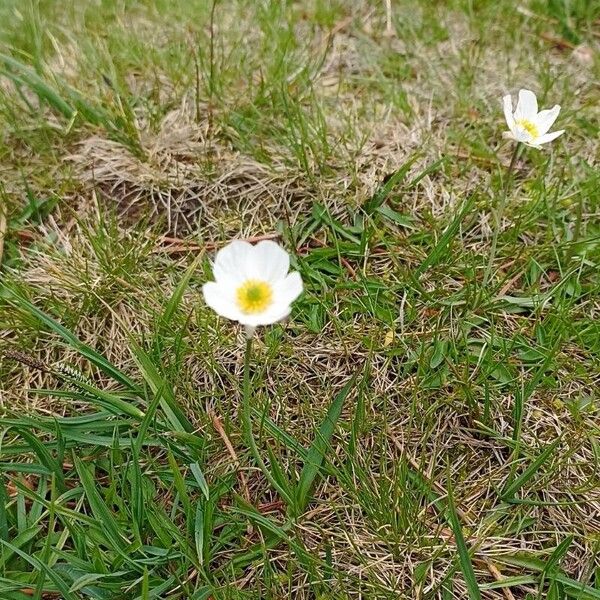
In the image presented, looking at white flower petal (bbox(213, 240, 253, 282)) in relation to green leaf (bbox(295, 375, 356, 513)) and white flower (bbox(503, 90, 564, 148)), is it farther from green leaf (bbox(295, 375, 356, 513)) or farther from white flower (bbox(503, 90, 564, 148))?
white flower (bbox(503, 90, 564, 148))

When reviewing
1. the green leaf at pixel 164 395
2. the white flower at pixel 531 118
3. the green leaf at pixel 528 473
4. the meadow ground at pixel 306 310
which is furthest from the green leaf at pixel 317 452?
the white flower at pixel 531 118

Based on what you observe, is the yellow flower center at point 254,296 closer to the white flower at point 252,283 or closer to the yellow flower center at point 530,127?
the white flower at point 252,283

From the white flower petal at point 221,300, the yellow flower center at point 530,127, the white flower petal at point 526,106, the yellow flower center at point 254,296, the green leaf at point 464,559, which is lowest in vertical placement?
the green leaf at point 464,559

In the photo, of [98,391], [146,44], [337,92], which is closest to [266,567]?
[98,391]

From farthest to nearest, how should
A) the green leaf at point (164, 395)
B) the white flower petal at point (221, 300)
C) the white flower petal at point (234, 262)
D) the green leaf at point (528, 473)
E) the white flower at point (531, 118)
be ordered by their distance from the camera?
the white flower at point (531, 118) → the green leaf at point (164, 395) → the green leaf at point (528, 473) → the white flower petal at point (234, 262) → the white flower petal at point (221, 300)

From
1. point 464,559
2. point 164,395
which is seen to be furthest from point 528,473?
point 164,395

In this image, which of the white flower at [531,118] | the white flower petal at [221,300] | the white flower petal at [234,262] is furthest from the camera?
the white flower at [531,118]

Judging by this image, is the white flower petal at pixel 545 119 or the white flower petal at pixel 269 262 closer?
the white flower petal at pixel 269 262

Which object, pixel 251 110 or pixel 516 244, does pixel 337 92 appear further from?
pixel 516 244
